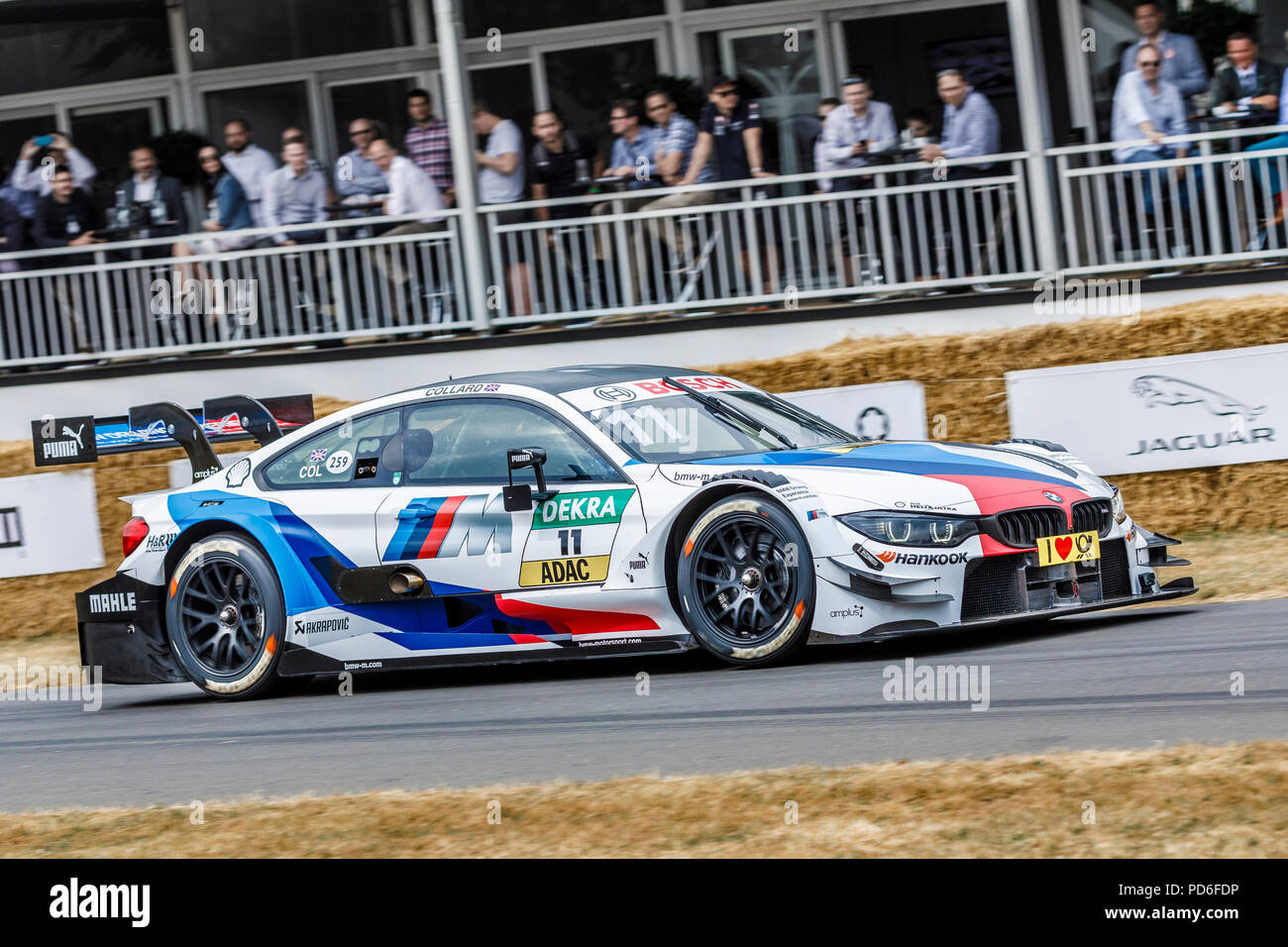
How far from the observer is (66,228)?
15.1 m

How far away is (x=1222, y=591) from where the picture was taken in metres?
9.42

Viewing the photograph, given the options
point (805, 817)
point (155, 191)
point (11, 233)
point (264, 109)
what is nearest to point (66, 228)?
point (11, 233)

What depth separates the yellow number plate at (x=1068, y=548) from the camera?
7.72 m

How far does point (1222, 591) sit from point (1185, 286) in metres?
3.68

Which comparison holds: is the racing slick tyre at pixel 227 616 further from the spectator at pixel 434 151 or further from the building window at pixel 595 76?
the building window at pixel 595 76

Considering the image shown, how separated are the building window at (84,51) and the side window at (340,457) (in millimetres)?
10723

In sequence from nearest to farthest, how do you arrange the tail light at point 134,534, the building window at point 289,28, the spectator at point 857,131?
1. the tail light at point 134,534
2. the spectator at point 857,131
3. the building window at point 289,28

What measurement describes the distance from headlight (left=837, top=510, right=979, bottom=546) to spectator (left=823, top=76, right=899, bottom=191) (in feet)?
21.8

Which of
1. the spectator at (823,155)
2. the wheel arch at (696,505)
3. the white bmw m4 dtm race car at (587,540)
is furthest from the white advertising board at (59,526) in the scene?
the wheel arch at (696,505)

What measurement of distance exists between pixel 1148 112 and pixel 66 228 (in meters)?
9.12

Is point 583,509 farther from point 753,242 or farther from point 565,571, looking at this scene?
point 753,242

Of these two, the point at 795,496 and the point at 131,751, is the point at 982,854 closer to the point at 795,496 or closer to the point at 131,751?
the point at 795,496

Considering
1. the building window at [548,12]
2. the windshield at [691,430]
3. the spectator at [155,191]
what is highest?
the building window at [548,12]
